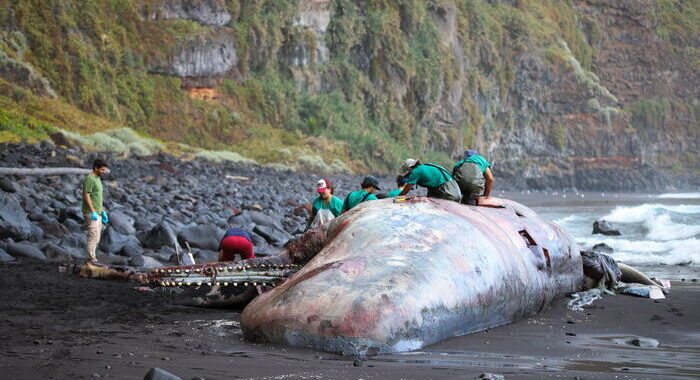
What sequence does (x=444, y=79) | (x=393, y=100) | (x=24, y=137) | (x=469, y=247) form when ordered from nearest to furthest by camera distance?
(x=469, y=247)
(x=24, y=137)
(x=393, y=100)
(x=444, y=79)

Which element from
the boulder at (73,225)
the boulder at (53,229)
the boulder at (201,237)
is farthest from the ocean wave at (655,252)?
the boulder at (53,229)

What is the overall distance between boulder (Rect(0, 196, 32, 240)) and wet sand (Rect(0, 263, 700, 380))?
3540 mm

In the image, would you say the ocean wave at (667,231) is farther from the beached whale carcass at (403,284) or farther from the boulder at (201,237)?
the beached whale carcass at (403,284)

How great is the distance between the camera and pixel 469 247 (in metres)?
6.89

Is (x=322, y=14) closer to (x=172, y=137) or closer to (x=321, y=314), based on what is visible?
(x=172, y=137)

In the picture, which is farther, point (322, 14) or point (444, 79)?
point (444, 79)

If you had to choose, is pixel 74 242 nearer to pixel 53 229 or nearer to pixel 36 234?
pixel 36 234

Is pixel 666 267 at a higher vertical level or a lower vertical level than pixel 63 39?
lower

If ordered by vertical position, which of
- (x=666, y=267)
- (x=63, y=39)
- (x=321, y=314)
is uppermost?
(x=63, y=39)

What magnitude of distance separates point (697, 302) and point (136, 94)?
3951 cm

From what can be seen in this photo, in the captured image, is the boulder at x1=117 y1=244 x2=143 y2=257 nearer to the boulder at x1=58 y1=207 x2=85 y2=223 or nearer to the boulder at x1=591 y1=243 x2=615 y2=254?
the boulder at x1=58 y1=207 x2=85 y2=223

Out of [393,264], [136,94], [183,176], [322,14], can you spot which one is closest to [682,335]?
[393,264]

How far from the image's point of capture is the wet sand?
5.32m

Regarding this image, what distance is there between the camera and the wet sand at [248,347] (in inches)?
209
